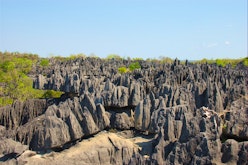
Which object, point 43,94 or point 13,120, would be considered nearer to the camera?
point 13,120

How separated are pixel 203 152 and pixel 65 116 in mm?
6769

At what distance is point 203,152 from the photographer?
914 centimetres

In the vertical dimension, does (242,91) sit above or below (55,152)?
above

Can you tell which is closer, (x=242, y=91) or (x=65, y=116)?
(x=65, y=116)

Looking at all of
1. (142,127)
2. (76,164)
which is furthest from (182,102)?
(76,164)

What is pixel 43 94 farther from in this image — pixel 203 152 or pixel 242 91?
pixel 203 152

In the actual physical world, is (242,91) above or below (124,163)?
above

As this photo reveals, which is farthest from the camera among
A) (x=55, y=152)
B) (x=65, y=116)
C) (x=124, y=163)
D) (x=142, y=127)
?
(x=142, y=127)

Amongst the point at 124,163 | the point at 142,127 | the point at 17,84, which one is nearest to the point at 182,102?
the point at 142,127

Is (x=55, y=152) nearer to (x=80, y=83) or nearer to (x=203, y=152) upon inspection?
(x=203, y=152)

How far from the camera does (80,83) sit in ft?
78.9

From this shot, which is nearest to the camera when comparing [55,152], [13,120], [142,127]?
[55,152]

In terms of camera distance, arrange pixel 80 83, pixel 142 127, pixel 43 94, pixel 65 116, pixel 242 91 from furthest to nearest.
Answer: pixel 43 94
pixel 80 83
pixel 242 91
pixel 142 127
pixel 65 116

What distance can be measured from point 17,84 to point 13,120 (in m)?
11.9
